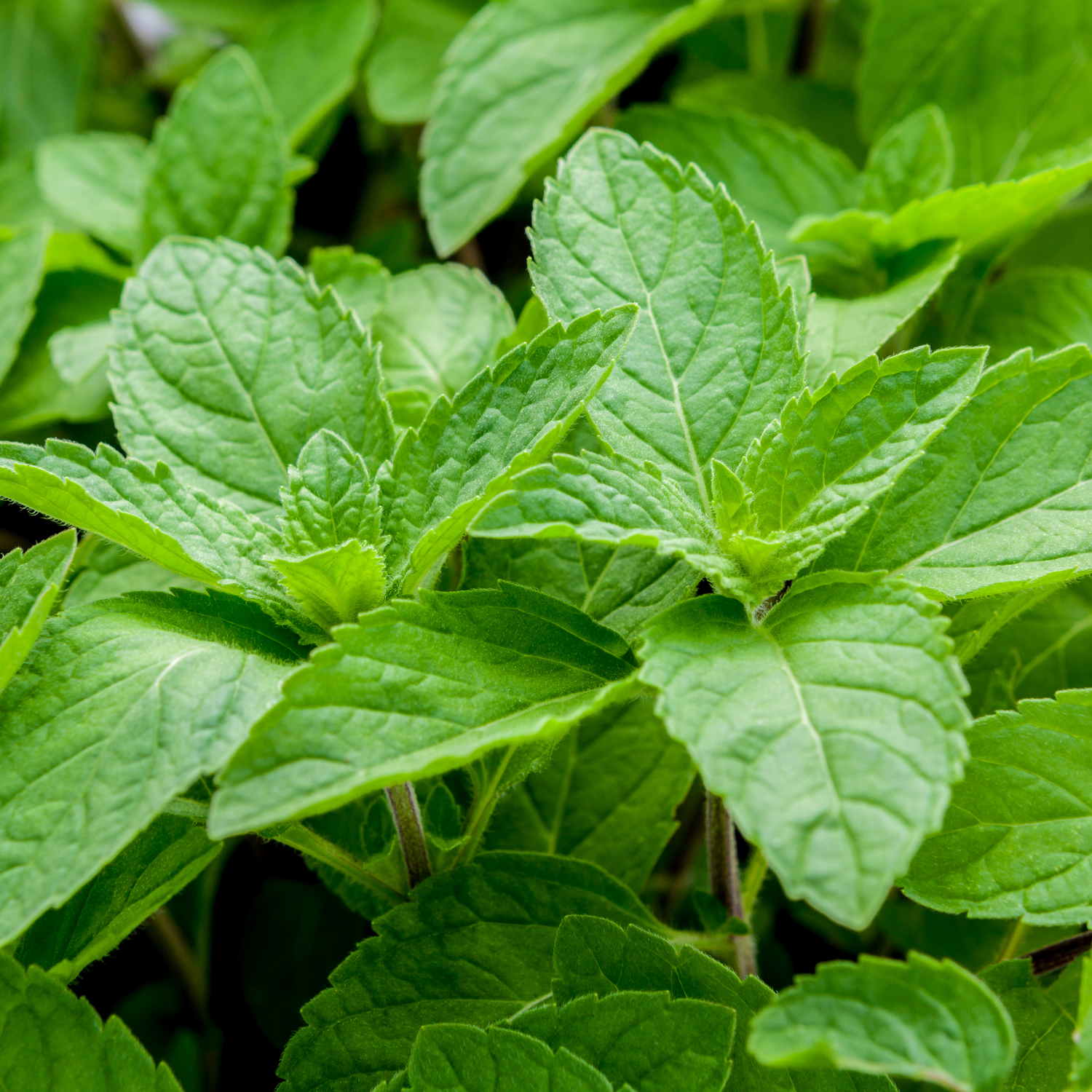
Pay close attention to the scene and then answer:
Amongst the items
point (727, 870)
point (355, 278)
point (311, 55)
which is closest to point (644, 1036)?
point (727, 870)

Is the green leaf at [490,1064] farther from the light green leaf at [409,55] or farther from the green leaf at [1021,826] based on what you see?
the light green leaf at [409,55]

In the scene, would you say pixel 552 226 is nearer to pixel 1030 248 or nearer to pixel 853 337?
pixel 853 337

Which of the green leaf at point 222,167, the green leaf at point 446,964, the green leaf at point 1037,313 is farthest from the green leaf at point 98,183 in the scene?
the green leaf at point 1037,313

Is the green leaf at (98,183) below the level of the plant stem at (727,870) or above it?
above

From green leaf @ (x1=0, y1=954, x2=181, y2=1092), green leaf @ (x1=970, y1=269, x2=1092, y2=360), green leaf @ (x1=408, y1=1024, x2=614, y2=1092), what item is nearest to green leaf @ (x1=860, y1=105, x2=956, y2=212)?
green leaf @ (x1=970, y1=269, x2=1092, y2=360)

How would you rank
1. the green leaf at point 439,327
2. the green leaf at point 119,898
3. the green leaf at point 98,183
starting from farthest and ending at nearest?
the green leaf at point 98,183 → the green leaf at point 439,327 → the green leaf at point 119,898

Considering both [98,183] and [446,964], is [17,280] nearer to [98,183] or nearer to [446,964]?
[98,183]
